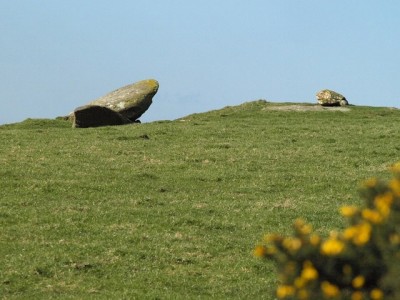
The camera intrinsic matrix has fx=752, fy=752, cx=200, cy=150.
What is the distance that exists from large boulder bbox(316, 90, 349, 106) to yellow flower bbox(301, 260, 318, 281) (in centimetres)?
5357

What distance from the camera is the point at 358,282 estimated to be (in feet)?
23.1

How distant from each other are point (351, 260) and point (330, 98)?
54073 millimetres

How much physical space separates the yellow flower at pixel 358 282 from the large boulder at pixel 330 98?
5341 centimetres

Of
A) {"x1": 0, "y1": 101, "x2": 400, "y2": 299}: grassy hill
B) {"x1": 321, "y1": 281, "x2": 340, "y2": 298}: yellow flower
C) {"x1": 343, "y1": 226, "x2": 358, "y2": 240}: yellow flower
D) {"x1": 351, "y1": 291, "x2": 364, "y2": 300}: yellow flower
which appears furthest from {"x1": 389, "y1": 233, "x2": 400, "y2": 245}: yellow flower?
{"x1": 0, "y1": 101, "x2": 400, "y2": 299}: grassy hill

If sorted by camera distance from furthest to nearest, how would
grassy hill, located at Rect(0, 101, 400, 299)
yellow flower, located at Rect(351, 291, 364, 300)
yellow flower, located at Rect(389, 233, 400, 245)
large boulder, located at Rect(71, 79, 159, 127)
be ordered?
1. large boulder, located at Rect(71, 79, 159, 127)
2. grassy hill, located at Rect(0, 101, 400, 299)
3. yellow flower, located at Rect(351, 291, 364, 300)
4. yellow flower, located at Rect(389, 233, 400, 245)

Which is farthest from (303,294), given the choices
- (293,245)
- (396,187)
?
(396,187)

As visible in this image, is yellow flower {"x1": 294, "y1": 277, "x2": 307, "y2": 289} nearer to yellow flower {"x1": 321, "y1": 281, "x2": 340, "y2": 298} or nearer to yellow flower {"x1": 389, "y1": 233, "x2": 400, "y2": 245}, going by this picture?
yellow flower {"x1": 321, "y1": 281, "x2": 340, "y2": 298}

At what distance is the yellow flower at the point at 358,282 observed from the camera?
23.1ft

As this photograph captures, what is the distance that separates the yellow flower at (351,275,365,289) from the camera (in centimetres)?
704

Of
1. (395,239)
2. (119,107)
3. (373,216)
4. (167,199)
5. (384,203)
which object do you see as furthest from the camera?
(119,107)

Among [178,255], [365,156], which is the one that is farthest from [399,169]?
[365,156]

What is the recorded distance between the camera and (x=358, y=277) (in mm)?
7164

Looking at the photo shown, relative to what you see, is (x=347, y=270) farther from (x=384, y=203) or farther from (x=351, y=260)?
(x=384, y=203)

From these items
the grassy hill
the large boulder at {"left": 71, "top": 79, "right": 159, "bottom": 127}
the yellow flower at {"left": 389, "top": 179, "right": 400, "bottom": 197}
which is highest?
Result: the large boulder at {"left": 71, "top": 79, "right": 159, "bottom": 127}
